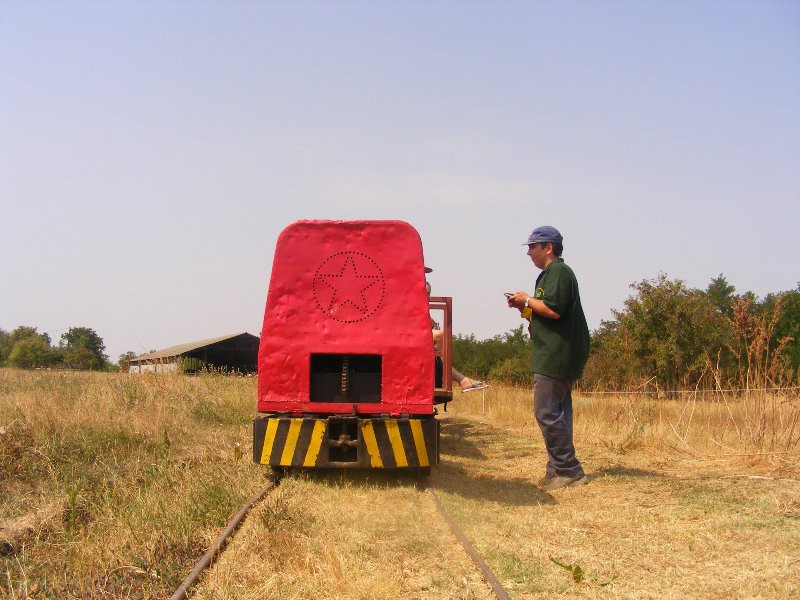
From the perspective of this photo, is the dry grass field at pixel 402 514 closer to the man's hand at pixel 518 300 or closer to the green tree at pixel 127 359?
the man's hand at pixel 518 300

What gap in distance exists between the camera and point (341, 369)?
7.72 meters

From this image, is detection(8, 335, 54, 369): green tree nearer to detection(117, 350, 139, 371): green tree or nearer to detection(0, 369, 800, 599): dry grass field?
detection(117, 350, 139, 371): green tree

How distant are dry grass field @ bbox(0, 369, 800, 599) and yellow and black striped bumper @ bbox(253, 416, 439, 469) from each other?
23 centimetres

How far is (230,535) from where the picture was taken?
Result: 513cm

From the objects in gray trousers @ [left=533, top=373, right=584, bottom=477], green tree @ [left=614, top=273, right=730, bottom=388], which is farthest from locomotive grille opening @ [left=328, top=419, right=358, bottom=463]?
green tree @ [left=614, top=273, right=730, bottom=388]

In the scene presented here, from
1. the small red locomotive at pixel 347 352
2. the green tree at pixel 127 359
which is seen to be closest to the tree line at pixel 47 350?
Answer: the green tree at pixel 127 359

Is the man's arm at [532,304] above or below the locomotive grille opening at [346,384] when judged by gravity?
above

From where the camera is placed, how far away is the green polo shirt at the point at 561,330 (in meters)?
7.46

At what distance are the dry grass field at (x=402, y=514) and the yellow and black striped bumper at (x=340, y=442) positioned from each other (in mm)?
229

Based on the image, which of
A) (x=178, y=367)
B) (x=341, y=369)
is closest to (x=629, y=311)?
(x=178, y=367)

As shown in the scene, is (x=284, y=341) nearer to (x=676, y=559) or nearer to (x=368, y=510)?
(x=368, y=510)

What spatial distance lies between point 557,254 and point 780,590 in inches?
178

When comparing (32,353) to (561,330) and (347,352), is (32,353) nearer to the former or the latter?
(347,352)

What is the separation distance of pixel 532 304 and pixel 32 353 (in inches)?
2142
